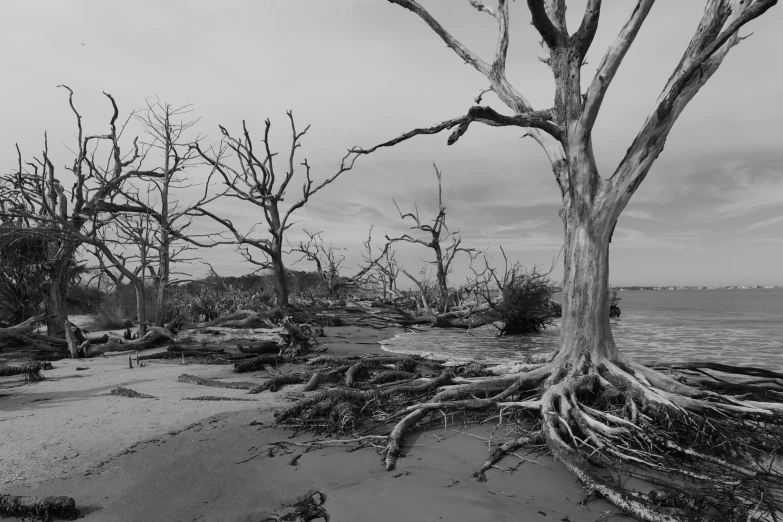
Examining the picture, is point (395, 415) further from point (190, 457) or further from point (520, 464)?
point (190, 457)

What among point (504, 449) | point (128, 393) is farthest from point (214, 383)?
point (504, 449)

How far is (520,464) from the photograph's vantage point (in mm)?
3285

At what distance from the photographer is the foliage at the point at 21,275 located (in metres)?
9.34

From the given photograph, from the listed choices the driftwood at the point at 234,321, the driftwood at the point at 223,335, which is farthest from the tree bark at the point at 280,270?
the driftwood at the point at 223,335

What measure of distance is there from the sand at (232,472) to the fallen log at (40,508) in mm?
83

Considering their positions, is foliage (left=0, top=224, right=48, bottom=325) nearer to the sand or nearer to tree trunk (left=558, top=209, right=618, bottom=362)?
the sand

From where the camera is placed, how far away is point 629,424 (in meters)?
3.44

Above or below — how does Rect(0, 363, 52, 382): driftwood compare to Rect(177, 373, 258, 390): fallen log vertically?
above

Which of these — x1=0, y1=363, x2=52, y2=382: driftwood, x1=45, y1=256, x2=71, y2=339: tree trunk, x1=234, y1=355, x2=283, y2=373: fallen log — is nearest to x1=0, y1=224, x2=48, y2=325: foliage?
x1=45, y1=256, x2=71, y2=339: tree trunk

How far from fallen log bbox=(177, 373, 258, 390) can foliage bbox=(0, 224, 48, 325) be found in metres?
5.50

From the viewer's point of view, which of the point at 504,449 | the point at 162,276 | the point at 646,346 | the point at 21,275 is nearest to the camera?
the point at 504,449

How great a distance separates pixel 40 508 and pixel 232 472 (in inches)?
42.3

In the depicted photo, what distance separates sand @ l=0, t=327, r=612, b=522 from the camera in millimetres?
2645

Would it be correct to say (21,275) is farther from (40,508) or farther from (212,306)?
(40,508)
